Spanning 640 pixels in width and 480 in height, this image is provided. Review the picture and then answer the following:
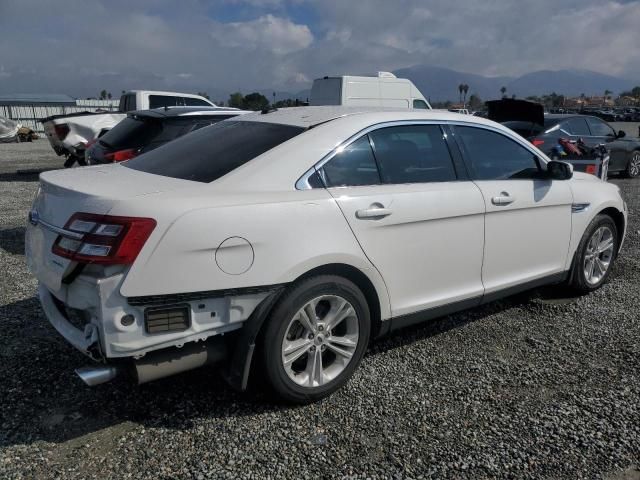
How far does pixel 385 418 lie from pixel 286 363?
0.62 meters

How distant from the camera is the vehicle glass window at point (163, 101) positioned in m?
15.4

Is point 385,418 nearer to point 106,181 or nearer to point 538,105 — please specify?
point 106,181

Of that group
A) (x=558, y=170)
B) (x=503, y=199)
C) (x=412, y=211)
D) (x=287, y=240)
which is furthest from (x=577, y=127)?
(x=287, y=240)

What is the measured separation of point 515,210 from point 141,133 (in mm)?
5446

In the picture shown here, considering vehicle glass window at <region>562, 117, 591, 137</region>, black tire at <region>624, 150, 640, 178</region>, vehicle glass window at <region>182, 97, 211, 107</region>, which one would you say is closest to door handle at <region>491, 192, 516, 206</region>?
vehicle glass window at <region>562, 117, 591, 137</region>

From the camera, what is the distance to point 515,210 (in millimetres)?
3904

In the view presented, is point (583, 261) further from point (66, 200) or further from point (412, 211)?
point (66, 200)

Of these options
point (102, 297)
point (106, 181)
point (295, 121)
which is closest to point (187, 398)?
point (102, 297)

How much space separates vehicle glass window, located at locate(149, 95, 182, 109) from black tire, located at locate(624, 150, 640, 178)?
11.9 m

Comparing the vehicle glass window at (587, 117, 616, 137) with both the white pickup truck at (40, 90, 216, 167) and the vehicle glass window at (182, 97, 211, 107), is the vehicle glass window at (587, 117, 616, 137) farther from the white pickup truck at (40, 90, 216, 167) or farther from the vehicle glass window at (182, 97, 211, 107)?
the white pickup truck at (40, 90, 216, 167)

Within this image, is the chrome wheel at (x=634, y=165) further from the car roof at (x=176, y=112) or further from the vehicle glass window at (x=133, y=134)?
the vehicle glass window at (x=133, y=134)

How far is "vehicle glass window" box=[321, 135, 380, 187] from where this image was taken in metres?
3.08

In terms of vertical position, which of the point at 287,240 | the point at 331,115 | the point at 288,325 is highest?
the point at 331,115

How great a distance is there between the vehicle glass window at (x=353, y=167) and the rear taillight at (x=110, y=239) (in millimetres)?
1074
